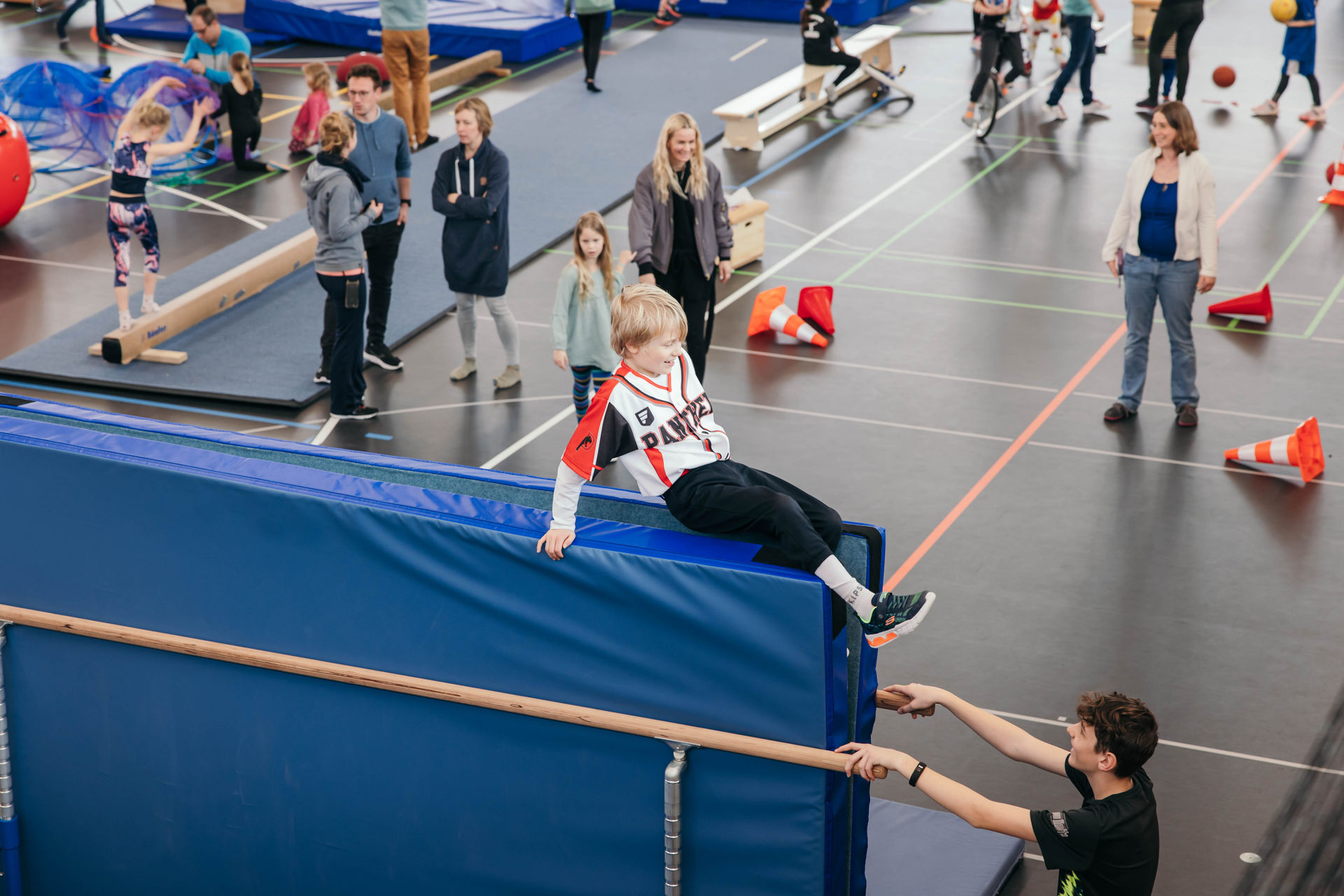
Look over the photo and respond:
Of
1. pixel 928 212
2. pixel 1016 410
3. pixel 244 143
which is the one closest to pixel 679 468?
pixel 1016 410

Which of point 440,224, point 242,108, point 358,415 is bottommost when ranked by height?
point 358,415

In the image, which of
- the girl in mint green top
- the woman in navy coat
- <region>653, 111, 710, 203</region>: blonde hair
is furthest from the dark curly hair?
the woman in navy coat

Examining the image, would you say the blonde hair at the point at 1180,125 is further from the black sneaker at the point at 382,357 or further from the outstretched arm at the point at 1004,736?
the black sneaker at the point at 382,357

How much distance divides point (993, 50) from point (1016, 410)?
7.61m

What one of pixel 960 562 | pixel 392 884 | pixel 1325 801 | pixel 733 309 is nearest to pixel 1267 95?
pixel 733 309

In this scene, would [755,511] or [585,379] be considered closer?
[755,511]

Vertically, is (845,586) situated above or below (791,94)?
above

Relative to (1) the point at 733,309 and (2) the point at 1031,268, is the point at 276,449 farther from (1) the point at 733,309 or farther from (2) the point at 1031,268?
(2) the point at 1031,268

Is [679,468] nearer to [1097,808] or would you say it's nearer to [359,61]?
[1097,808]

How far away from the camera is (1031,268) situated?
12.7 m

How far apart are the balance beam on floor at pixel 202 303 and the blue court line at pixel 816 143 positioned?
4.44 m

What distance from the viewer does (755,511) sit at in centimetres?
451

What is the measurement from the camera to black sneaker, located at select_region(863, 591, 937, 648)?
4324 millimetres

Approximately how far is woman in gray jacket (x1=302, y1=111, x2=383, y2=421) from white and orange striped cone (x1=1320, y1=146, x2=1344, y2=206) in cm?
955
